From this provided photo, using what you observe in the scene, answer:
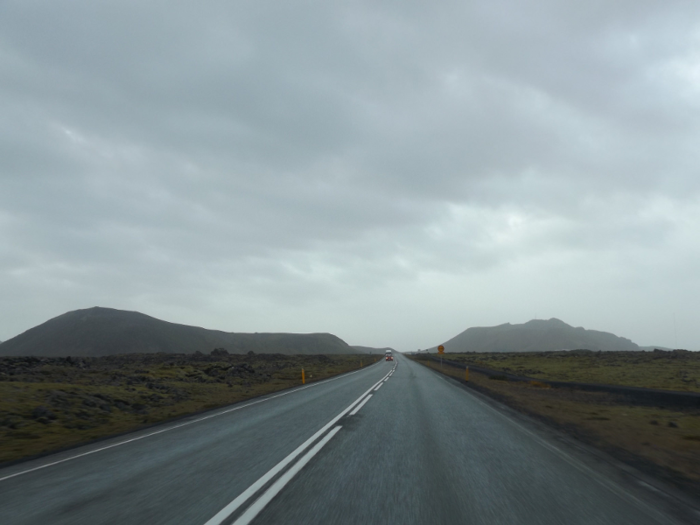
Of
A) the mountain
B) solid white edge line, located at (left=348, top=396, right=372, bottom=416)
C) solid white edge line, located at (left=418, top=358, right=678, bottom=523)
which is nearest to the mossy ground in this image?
solid white edge line, located at (left=348, top=396, right=372, bottom=416)

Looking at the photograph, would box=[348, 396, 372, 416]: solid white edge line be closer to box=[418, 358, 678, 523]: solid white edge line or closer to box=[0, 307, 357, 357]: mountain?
box=[418, 358, 678, 523]: solid white edge line

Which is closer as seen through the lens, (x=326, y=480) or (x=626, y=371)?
(x=326, y=480)

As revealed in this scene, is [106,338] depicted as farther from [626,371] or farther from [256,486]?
[256,486]

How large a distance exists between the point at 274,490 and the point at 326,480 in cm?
81

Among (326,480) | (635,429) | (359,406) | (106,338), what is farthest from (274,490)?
(106,338)

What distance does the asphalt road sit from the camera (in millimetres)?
4562

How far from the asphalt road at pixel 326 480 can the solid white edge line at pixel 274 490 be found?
2 centimetres

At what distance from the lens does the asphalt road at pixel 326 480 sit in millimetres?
4562

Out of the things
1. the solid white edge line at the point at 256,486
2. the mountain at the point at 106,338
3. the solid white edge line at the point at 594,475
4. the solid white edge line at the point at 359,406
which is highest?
the mountain at the point at 106,338

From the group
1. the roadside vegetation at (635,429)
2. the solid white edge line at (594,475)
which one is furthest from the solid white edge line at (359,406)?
the roadside vegetation at (635,429)

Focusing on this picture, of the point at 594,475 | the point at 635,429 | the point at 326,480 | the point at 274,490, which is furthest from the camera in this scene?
the point at 635,429

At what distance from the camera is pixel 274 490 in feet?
17.2

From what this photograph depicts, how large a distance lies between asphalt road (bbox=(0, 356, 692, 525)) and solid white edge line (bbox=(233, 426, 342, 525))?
0.02 m

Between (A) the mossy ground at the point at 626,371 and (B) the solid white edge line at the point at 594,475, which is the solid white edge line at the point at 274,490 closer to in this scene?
(B) the solid white edge line at the point at 594,475
